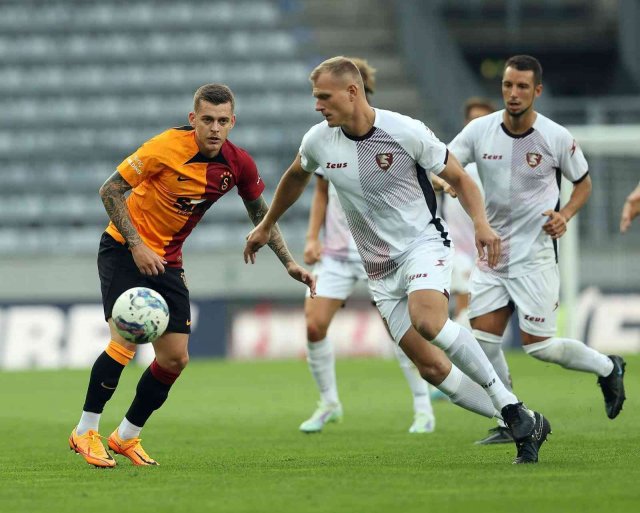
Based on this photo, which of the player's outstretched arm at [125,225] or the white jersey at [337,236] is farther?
the white jersey at [337,236]

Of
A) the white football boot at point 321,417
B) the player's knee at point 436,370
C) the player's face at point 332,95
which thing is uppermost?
the player's face at point 332,95

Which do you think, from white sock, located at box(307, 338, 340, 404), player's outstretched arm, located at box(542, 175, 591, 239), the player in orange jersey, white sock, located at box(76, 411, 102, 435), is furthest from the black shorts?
white sock, located at box(307, 338, 340, 404)

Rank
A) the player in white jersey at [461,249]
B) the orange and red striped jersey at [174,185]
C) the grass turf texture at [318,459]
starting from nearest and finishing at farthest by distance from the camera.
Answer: the grass turf texture at [318,459], the orange and red striped jersey at [174,185], the player in white jersey at [461,249]

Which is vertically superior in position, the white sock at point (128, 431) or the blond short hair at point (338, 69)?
the blond short hair at point (338, 69)

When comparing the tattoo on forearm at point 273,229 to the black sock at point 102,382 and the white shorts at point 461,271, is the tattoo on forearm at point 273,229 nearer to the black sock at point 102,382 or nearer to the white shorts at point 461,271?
the black sock at point 102,382

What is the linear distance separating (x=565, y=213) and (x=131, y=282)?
2.59 metres

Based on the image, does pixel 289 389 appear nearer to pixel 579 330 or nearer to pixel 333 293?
pixel 333 293

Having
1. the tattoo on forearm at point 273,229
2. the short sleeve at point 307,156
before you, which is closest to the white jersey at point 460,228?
the tattoo on forearm at point 273,229

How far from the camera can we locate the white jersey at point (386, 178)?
7004 millimetres

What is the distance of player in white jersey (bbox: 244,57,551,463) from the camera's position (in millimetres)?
6832

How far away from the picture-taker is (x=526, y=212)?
821 cm

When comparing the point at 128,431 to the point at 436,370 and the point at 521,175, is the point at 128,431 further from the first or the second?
the point at 521,175

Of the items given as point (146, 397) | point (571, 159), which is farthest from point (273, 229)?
point (571, 159)

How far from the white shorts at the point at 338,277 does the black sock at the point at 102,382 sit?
2912 millimetres
